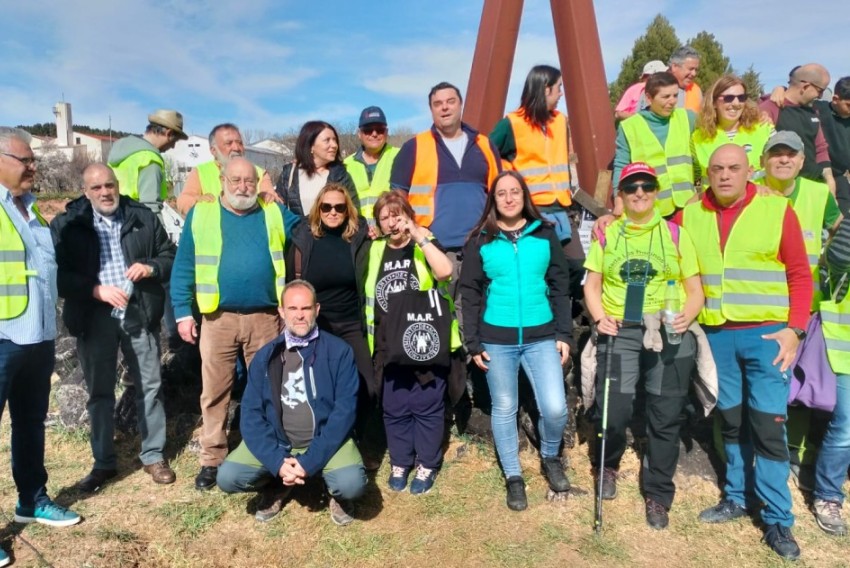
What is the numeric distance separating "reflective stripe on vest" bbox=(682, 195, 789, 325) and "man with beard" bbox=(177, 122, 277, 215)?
2901 millimetres

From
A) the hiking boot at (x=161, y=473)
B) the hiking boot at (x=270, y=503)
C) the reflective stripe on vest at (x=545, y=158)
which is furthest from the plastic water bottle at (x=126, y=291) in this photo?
the reflective stripe on vest at (x=545, y=158)

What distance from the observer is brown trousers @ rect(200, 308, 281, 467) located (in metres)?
3.91

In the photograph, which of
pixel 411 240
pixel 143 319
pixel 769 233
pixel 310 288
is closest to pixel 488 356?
pixel 411 240

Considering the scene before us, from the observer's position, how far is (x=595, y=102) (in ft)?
26.1

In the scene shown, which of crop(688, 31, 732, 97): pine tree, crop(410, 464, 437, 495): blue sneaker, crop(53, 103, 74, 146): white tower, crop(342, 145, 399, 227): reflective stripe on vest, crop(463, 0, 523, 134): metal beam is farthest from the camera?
crop(53, 103, 74, 146): white tower

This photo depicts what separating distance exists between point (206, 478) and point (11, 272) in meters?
1.85

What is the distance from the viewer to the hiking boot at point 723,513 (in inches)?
144

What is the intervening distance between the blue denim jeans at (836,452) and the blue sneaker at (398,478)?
8.80 feet

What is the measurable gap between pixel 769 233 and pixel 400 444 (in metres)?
2.66

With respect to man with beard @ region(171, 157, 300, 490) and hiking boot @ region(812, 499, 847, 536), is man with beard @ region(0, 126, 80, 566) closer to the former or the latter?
man with beard @ region(171, 157, 300, 490)

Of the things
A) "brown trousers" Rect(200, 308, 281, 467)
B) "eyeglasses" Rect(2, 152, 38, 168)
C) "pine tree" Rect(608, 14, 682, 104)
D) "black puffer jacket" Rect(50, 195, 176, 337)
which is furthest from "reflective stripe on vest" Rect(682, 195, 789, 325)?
"pine tree" Rect(608, 14, 682, 104)

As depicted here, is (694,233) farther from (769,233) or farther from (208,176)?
(208,176)

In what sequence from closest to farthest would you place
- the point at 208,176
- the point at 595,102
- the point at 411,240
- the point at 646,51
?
the point at 411,240 → the point at 208,176 → the point at 595,102 → the point at 646,51

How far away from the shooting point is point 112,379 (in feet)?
13.3
